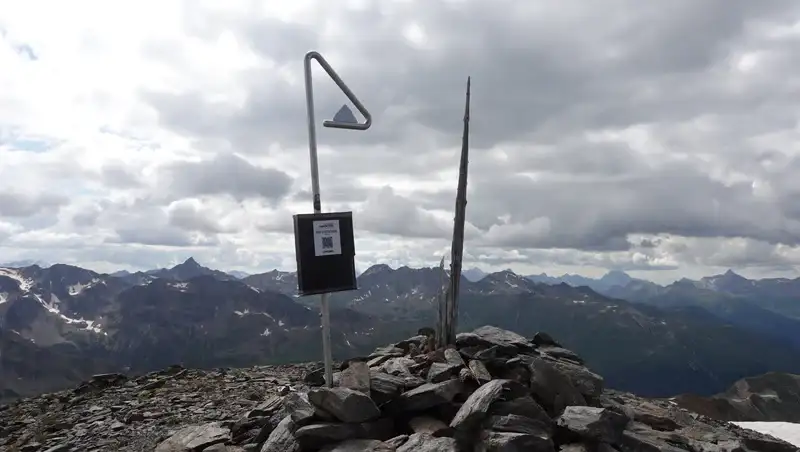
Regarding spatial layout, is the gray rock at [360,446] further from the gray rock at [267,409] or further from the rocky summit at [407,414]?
the gray rock at [267,409]

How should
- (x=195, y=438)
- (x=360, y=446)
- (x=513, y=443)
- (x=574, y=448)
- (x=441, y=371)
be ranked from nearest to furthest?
(x=513, y=443)
(x=360, y=446)
(x=574, y=448)
(x=441, y=371)
(x=195, y=438)

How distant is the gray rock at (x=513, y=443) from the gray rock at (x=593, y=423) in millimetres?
1100

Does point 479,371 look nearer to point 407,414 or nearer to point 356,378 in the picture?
point 407,414

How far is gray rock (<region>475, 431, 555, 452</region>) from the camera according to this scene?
12141 millimetres

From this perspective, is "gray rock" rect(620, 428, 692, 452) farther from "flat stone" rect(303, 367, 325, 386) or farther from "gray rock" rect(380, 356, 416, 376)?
"flat stone" rect(303, 367, 325, 386)

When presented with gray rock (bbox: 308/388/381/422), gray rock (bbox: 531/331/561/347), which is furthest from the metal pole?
gray rock (bbox: 531/331/561/347)

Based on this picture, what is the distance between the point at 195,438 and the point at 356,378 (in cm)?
462

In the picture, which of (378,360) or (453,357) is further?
(378,360)

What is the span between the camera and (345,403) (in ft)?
42.7

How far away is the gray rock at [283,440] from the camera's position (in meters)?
12.9

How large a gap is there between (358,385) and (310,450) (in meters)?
1.99

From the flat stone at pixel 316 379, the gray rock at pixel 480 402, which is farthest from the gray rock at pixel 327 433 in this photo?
the flat stone at pixel 316 379

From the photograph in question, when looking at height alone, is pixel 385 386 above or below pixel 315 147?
below

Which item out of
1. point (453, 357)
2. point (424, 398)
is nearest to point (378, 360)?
point (453, 357)
